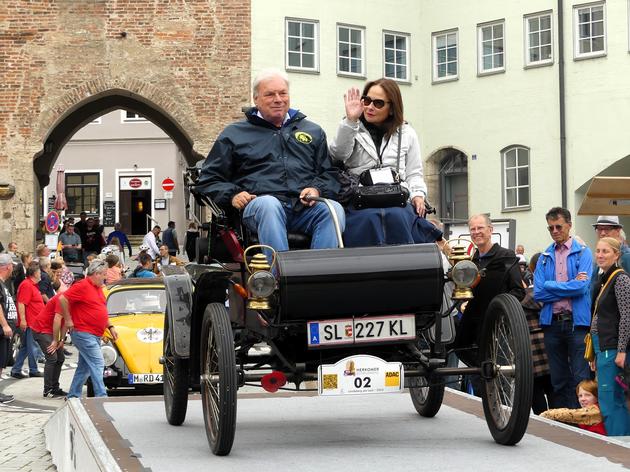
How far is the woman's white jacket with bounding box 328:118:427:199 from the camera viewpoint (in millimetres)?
7977

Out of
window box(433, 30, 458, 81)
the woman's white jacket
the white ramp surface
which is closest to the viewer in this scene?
the white ramp surface

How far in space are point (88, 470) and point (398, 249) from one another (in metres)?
2.04

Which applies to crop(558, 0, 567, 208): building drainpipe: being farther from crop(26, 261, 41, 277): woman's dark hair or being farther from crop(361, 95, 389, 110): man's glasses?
crop(361, 95, 389, 110): man's glasses

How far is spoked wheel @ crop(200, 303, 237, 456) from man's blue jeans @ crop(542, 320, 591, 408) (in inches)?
172

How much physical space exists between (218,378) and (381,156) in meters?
1.79

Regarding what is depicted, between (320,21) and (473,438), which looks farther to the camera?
(320,21)

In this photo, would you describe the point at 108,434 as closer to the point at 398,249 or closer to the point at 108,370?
the point at 398,249

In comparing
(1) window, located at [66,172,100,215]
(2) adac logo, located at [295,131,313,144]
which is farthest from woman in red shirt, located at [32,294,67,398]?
(1) window, located at [66,172,100,215]

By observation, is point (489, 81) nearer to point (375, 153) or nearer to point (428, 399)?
point (428, 399)

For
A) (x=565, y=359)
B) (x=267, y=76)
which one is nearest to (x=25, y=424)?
(x=565, y=359)

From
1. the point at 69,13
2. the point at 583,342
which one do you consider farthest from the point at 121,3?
the point at 583,342

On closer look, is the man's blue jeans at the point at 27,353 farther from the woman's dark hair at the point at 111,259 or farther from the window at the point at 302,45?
the window at the point at 302,45

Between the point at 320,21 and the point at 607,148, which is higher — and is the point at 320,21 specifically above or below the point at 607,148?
above

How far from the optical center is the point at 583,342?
1104cm
